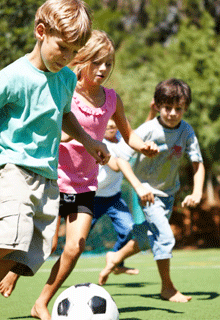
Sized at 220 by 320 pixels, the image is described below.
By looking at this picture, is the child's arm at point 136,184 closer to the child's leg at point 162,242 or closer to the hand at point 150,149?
the child's leg at point 162,242

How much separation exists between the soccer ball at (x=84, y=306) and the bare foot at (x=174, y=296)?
142 centimetres

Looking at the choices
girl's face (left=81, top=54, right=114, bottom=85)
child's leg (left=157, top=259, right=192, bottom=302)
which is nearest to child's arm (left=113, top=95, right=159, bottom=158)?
girl's face (left=81, top=54, right=114, bottom=85)

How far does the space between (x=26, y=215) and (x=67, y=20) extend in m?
0.95

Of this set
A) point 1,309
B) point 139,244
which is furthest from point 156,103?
point 1,309

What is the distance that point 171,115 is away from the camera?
183 inches

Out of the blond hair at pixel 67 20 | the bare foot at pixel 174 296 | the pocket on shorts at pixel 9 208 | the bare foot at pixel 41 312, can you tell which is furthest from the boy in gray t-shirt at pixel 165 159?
the pocket on shorts at pixel 9 208

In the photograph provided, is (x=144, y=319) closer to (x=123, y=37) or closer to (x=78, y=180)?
(x=78, y=180)

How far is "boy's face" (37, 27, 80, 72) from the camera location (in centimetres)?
276

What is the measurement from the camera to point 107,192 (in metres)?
6.12

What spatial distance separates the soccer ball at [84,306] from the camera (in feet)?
9.69

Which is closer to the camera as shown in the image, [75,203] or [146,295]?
[75,203]

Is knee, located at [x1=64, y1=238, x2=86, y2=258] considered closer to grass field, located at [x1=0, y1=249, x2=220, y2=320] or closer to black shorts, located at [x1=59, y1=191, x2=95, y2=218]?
black shorts, located at [x1=59, y1=191, x2=95, y2=218]

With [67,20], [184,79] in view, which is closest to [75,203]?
[67,20]

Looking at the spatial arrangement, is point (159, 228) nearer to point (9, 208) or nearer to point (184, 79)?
point (9, 208)
